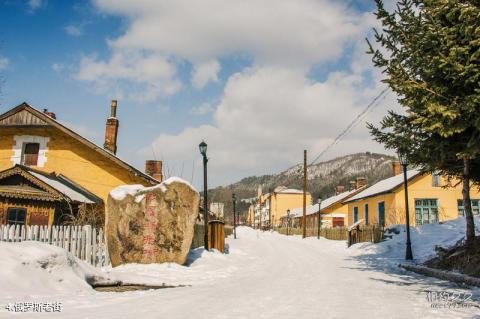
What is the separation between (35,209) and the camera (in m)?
16.4

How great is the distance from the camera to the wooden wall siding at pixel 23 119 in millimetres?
19828

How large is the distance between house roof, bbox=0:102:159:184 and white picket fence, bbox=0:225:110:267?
7.60 meters

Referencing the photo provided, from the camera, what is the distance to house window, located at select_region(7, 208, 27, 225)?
16.3 m

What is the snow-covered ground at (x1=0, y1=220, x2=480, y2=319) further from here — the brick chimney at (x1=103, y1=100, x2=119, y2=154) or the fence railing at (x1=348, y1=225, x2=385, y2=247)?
the brick chimney at (x1=103, y1=100, x2=119, y2=154)

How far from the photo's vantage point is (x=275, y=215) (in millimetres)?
91375

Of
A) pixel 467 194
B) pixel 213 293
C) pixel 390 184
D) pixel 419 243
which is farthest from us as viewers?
pixel 390 184

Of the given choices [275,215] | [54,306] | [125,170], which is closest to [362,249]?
[125,170]

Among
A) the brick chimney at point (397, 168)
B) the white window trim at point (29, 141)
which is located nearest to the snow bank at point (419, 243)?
the white window trim at point (29, 141)

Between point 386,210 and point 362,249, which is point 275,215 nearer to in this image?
point 386,210

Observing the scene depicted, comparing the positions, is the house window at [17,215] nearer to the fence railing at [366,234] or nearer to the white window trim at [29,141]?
the white window trim at [29,141]

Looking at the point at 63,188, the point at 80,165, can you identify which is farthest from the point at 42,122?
the point at 63,188

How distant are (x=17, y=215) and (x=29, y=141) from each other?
520 cm

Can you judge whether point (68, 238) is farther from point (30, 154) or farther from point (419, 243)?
point (419, 243)

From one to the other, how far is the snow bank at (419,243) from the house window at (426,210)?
1176 centimetres
